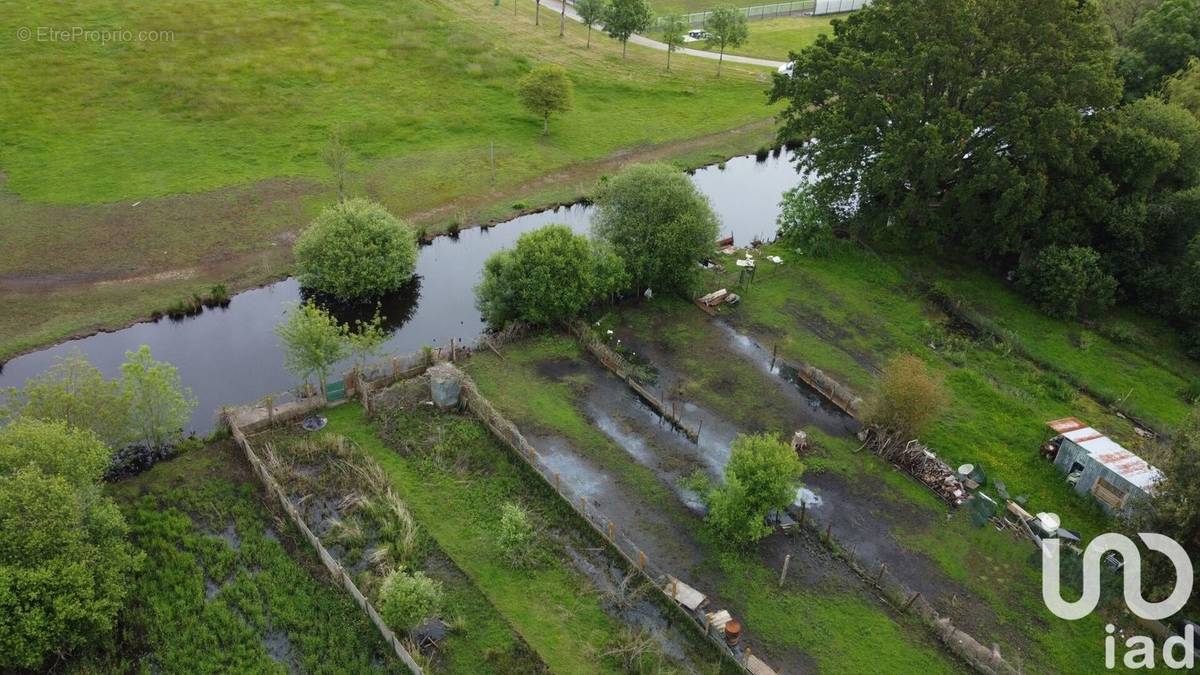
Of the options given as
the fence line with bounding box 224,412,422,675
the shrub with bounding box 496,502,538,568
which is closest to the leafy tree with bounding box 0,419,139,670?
the fence line with bounding box 224,412,422,675

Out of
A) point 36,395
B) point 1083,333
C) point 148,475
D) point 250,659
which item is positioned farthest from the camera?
point 1083,333

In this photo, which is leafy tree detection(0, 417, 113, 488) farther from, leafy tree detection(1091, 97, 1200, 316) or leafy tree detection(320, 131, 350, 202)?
leafy tree detection(1091, 97, 1200, 316)

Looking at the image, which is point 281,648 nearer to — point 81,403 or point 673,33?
point 81,403

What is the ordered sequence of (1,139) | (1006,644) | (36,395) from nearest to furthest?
(1006,644) → (36,395) → (1,139)

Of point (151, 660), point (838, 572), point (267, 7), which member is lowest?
point (151, 660)

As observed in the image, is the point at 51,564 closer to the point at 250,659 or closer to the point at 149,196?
the point at 250,659

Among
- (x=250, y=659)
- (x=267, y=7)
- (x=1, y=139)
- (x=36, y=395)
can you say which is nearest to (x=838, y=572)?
(x=250, y=659)

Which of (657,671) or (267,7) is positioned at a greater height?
(267,7)
